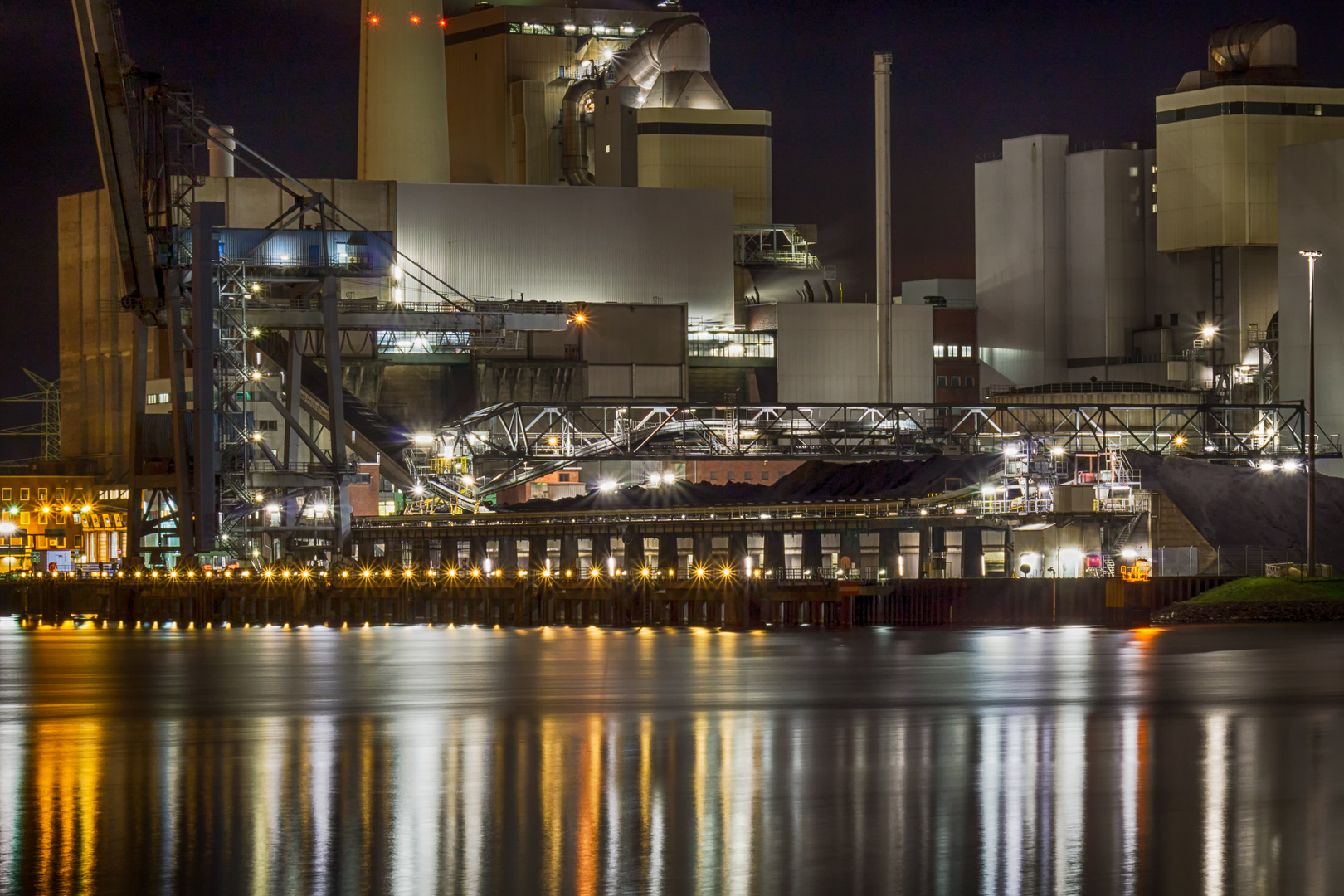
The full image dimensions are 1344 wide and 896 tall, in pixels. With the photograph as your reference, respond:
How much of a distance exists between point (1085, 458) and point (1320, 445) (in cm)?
1454

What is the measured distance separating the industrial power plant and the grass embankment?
3.90 meters

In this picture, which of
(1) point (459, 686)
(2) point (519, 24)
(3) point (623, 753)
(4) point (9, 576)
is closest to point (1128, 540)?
(1) point (459, 686)

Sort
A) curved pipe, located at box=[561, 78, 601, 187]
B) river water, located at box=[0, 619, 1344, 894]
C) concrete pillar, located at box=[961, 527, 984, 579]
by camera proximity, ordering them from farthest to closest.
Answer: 1. curved pipe, located at box=[561, 78, 601, 187]
2. concrete pillar, located at box=[961, 527, 984, 579]
3. river water, located at box=[0, 619, 1344, 894]

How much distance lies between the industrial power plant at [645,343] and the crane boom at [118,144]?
0.11m

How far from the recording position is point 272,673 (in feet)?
125

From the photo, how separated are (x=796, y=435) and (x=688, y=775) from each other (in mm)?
67134

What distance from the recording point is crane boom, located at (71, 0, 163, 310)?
56250mm

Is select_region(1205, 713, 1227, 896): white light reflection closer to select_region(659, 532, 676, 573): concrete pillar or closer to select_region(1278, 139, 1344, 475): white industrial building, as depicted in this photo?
select_region(659, 532, 676, 573): concrete pillar

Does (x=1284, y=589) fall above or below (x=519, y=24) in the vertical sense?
below

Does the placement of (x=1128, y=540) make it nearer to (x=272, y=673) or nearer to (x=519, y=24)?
(x=272, y=673)

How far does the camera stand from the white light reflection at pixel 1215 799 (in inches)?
653

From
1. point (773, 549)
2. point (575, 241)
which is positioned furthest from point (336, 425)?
point (575, 241)

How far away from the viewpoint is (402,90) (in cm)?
9694

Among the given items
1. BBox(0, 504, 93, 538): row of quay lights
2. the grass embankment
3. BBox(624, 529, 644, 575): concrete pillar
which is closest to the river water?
the grass embankment
